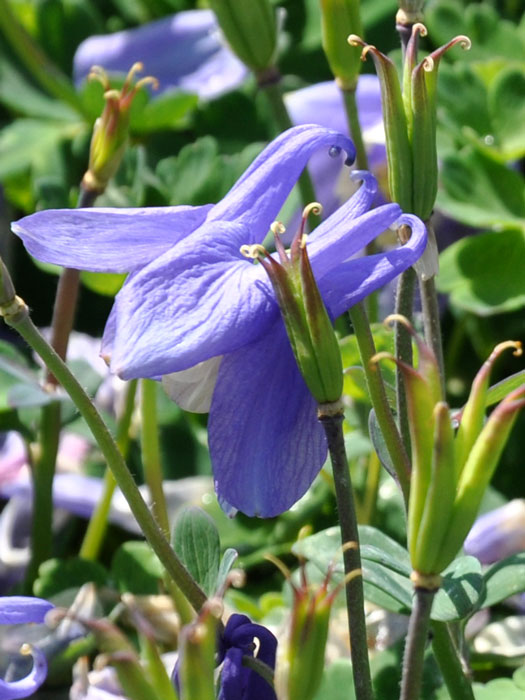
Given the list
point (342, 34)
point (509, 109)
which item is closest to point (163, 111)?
point (509, 109)

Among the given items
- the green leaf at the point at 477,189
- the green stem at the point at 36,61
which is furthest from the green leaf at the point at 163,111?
the green leaf at the point at 477,189

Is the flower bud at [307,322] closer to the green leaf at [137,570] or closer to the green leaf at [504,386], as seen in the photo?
the green leaf at [504,386]

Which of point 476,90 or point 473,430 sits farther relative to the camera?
point 476,90

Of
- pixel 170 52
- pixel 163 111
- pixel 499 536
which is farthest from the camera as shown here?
pixel 170 52

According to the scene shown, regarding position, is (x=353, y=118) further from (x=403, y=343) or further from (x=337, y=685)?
(x=337, y=685)

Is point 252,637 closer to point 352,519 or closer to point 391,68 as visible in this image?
point 352,519

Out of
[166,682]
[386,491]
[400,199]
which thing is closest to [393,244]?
[386,491]
